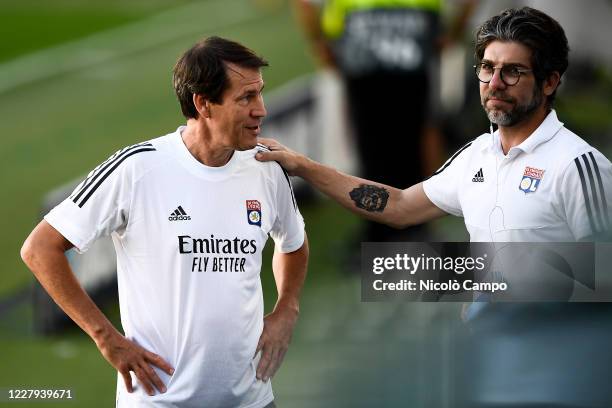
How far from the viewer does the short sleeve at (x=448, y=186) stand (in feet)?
13.0

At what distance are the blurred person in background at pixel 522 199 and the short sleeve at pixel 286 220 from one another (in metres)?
0.06

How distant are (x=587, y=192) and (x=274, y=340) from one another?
3.38 feet

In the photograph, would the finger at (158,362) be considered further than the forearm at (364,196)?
No

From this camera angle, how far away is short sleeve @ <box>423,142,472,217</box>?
3.95m

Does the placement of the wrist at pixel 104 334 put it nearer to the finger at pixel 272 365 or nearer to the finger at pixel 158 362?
the finger at pixel 158 362

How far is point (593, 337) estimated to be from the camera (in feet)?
12.8

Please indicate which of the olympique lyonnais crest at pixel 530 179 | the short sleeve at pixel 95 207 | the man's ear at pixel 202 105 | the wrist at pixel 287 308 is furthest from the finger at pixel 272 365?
the olympique lyonnais crest at pixel 530 179

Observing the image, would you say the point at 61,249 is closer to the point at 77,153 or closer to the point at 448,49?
the point at 448,49

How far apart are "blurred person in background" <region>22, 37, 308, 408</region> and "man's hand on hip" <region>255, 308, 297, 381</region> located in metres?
0.09

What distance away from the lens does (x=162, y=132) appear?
10.3 meters

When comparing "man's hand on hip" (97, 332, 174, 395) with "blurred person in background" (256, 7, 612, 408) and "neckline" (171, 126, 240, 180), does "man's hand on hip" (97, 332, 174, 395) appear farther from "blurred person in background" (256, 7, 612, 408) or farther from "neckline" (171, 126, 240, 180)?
"blurred person in background" (256, 7, 612, 408)

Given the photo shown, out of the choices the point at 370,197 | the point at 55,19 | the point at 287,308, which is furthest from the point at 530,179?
the point at 55,19

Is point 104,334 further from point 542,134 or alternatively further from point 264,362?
point 542,134

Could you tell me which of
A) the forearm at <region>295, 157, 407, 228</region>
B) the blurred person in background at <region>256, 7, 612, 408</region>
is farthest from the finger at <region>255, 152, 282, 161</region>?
the forearm at <region>295, 157, 407, 228</region>
